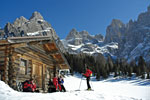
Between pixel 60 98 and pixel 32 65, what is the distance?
19.4 ft

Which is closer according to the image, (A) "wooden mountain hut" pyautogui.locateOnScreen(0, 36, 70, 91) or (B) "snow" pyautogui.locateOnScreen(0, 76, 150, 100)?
(B) "snow" pyautogui.locateOnScreen(0, 76, 150, 100)

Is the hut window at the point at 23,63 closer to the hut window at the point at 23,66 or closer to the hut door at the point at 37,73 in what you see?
the hut window at the point at 23,66

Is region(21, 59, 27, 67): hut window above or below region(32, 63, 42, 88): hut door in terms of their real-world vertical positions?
above

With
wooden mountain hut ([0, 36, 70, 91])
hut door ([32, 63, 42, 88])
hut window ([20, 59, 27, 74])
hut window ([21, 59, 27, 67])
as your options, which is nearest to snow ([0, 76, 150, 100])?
wooden mountain hut ([0, 36, 70, 91])

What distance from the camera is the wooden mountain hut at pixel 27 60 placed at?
9.73 meters

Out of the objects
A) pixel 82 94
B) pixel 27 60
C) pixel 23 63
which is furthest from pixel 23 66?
pixel 82 94

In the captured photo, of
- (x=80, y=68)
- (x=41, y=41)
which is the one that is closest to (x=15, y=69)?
(x=41, y=41)

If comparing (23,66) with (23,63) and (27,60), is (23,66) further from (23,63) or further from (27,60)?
(27,60)

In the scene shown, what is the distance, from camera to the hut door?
12.6 meters

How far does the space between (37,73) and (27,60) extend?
1.91 m

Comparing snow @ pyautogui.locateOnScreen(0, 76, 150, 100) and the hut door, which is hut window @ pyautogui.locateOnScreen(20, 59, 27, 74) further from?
snow @ pyautogui.locateOnScreen(0, 76, 150, 100)

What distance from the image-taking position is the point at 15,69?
10055 millimetres

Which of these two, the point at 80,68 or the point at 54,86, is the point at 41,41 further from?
the point at 80,68

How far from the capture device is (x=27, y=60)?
11703 millimetres
